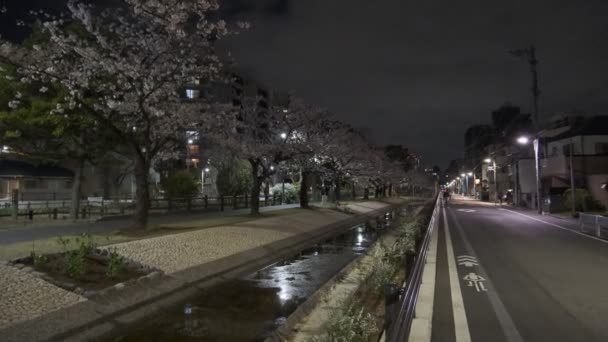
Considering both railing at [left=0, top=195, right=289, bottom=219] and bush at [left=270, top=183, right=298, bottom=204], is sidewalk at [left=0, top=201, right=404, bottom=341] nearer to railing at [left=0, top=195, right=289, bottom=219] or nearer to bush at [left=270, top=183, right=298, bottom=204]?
railing at [left=0, top=195, right=289, bottom=219]

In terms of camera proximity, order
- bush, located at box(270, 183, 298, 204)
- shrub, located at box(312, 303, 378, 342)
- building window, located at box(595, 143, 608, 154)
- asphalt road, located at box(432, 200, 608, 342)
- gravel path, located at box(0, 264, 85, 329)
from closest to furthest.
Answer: shrub, located at box(312, 303, 378, 342) < asphalt road, located at box(432, 200, 608, 342) < gravel path, located at box(0, 264, 85, 329) < building window, located at box(595, 143, 608, 154) < bush, located at box(270, 183, 298, 204)

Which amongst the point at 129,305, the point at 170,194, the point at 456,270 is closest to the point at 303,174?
the point at 170,194

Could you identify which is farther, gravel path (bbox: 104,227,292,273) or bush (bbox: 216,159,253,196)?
bush (bbox: 216,159,253,196)

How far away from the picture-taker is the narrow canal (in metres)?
7.66

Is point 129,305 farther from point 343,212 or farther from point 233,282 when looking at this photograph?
point 343,212

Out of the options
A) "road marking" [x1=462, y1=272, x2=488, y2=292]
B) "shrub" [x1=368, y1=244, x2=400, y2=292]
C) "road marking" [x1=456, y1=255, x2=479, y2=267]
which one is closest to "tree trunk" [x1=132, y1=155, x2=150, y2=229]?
"shrub" [x1=368, y1=244, x2=400, y2=292]

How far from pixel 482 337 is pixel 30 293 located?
305 inches

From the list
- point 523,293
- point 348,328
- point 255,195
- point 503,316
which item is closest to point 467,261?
point 523,293

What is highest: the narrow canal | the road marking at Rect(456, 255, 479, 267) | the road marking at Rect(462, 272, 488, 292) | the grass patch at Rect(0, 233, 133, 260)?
the grass patch at Rect(0, 233, 133, 260)

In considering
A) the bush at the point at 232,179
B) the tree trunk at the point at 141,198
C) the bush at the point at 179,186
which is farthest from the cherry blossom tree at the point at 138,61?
the bush at the point at 232,179

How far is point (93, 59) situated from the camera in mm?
15055

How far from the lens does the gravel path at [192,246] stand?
12.2m

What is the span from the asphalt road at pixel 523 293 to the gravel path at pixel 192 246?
6.78 m

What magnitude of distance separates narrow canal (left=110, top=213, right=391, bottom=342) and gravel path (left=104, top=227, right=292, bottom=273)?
1.59 m
